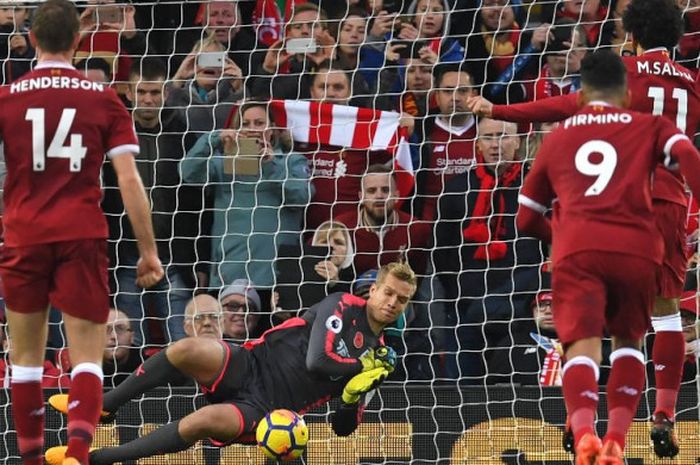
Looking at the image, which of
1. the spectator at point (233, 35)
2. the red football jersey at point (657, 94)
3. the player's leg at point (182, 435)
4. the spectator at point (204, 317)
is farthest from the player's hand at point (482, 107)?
the spectator at point (233, 35)

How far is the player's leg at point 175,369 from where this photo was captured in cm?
847

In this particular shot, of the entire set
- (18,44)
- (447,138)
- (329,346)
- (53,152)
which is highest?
(18,44)

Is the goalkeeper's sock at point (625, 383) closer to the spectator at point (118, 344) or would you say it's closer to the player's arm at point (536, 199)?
the player's arm at point (536, 199)

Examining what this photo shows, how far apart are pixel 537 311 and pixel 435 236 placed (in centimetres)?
88

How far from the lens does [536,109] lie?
7707 millimetres

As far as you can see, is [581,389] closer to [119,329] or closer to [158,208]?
[119,329]

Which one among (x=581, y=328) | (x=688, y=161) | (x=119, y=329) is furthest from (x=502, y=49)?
(x=581, y=328)

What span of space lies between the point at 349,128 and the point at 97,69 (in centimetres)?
172

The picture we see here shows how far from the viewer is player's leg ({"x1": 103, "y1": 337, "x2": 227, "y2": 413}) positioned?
27.8 ft

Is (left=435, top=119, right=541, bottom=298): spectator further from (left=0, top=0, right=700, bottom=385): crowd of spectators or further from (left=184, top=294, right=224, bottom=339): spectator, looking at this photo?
(left=184, top=294, right=224, bottom=339): spectator

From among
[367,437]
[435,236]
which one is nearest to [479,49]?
[435,236]

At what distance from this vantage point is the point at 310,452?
9.44m

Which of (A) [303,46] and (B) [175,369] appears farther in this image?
(A) [303,46]

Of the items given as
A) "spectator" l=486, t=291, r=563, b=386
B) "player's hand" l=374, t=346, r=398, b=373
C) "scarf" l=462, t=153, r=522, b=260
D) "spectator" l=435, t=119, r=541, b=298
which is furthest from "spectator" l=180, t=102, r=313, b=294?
"player's hand" l=374, t=346, r=398, b=373
